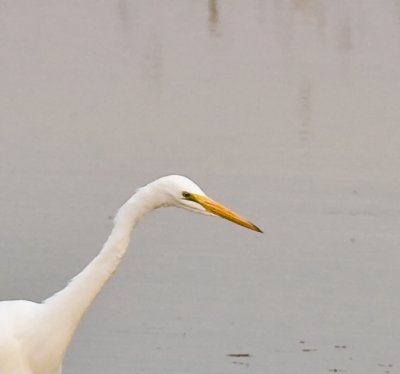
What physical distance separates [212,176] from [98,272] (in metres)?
3.38

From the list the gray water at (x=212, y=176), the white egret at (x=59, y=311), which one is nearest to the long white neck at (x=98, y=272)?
the white egret at (x=59, y=311)

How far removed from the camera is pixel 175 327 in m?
6.03

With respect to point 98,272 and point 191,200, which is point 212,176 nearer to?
point 98,272

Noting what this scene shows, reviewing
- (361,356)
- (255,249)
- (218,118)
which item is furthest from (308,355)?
(218,118)

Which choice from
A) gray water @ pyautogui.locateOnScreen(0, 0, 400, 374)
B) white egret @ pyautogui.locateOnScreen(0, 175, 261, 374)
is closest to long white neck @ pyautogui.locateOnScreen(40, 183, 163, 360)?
white egret @ pyautogui.locateOnScreen(0, 175, 261, 374)

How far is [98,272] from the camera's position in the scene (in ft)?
14.8

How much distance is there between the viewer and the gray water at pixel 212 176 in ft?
19.9

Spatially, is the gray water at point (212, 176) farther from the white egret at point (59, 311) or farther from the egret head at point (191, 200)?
the egret head at point (191, 200)

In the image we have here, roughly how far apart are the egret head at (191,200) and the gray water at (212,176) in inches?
58.3

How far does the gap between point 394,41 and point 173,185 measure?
7401 millimetres

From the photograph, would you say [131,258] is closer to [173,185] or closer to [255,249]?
[255,249]

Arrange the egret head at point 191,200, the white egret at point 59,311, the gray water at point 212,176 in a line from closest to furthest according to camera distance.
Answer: the egret head at point 191,200 → the white egret at point 59,311 → the gray water at point 212,176

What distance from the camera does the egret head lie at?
14.1 feet

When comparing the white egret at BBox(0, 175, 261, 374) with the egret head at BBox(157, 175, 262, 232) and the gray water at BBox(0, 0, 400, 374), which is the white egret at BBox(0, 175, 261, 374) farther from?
the gray water at BBox(0, 0, 400, 374)
